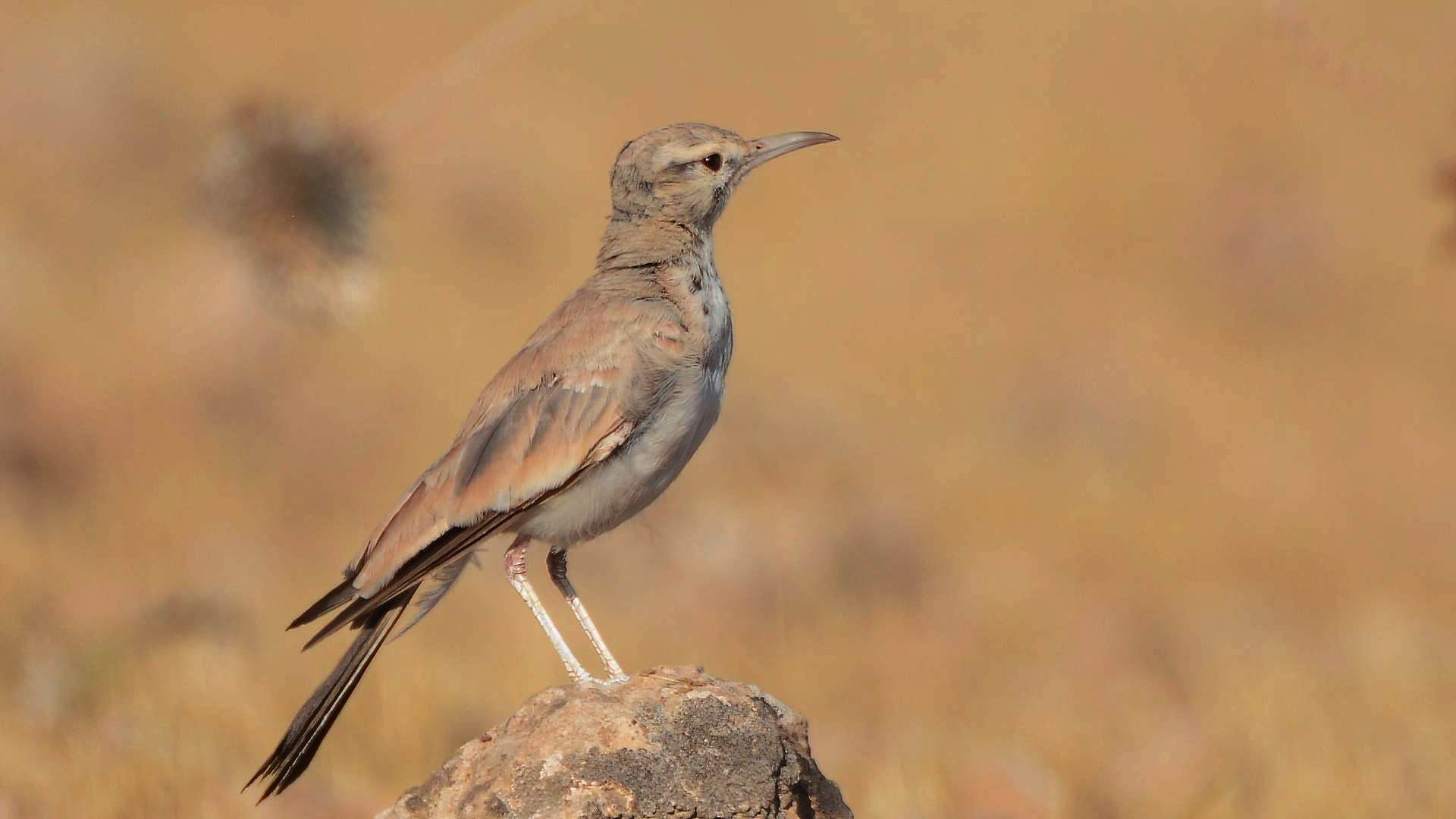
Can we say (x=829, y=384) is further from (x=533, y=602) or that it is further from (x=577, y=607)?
(x=533, y=602)

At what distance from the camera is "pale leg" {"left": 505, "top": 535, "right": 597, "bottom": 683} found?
17.6 ft

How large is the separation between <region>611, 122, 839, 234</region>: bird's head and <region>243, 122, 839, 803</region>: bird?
0.56 feet

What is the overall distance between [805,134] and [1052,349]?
546 inches

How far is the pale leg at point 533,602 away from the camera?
538 centimetres

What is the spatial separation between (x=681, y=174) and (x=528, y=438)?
1239 mm

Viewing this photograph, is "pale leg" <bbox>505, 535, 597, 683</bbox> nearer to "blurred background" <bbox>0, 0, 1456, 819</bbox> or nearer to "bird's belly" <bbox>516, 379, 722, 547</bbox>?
"bird's belly" <bbox>516, 379, 722, 547</bbox>

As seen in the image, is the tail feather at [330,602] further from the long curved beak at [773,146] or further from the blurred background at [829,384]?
the long curved beak at [773,146]

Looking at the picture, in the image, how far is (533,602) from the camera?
219 inches

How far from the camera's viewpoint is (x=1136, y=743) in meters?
10.2

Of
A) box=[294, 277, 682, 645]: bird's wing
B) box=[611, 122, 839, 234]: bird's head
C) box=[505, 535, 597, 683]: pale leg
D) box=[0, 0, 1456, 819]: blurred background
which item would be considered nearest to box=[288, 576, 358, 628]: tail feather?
box=[294, 277, 682, 645]: bird's wing

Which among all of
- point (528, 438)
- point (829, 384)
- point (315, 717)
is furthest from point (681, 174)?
point (829, 384)

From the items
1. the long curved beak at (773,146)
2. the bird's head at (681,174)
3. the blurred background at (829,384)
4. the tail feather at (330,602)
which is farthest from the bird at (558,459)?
the blurred background at (829,384)

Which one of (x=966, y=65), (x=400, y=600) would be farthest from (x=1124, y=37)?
(x=400, y=600)

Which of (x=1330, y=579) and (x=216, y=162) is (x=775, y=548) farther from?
(x=216, y=162)
